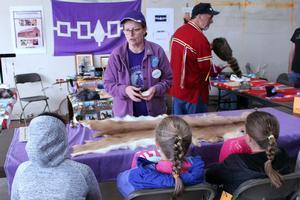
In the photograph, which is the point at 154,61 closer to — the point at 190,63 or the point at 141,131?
the point at 141,131

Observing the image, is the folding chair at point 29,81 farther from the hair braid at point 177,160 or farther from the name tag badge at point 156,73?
the hair braid at point 177,160

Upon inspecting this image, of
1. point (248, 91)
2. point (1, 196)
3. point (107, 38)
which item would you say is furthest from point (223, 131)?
point (107, 38)

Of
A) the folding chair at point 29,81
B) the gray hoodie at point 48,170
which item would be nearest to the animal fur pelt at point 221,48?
the folding chair at point 29,81

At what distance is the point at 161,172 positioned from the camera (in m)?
1.37

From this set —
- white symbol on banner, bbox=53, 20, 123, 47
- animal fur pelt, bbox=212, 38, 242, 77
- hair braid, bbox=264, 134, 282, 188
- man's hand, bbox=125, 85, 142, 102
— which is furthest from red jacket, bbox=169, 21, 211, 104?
white symbol on banner, bbox=53, 20, 123, 47

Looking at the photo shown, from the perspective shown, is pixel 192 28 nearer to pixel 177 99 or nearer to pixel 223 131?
pixel 177 99

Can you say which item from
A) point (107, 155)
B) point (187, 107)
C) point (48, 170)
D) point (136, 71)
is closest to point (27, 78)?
point (187, 107)

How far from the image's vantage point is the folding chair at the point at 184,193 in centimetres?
127

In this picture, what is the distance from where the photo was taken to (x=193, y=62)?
2961mm

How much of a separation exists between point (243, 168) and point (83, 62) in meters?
4.16

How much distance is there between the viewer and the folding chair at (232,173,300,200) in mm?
1380

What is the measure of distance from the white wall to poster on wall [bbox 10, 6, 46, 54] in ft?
0.21

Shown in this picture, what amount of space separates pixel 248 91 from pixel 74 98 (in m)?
1.86

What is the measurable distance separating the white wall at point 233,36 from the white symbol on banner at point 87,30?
0.16m
